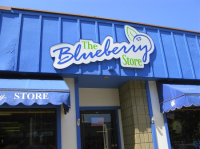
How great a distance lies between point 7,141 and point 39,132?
0.90 metres

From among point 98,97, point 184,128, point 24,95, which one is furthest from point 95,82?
point 184,128

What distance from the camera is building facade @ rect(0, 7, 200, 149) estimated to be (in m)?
5.94

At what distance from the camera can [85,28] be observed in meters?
6.98

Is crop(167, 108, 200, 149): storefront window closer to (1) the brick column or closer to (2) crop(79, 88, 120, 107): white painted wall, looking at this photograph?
(1) the brick column

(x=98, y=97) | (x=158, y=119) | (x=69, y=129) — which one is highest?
(x=98, y=97)

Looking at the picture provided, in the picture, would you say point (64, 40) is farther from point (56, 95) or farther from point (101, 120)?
point (101, 120)

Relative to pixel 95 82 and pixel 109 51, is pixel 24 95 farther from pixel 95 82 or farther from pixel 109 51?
pixel 109 51

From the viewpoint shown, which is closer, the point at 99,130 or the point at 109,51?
the point at 109,51

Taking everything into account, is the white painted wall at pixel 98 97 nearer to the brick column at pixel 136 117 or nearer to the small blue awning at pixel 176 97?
the brick column at pixel 136 117

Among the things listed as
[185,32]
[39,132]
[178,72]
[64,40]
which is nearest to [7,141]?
[39,132]

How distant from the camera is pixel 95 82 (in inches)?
293

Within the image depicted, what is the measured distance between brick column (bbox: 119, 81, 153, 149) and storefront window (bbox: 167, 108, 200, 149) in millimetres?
994

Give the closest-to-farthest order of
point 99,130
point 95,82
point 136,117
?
point 136,117
point 95,82
point 99,130

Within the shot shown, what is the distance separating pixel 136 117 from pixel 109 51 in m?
2.50
